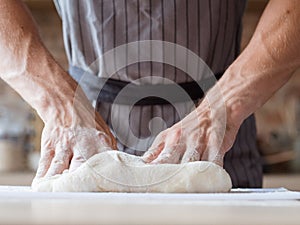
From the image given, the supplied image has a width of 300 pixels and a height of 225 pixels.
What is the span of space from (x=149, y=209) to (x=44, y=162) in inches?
14.9

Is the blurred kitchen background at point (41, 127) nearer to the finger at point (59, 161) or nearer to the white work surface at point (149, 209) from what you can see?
the finger at point (59, 161)

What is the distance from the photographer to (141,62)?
3.51 ft

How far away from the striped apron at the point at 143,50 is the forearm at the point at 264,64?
17 centimetres

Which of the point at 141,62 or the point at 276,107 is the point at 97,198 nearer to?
the point at 141,62

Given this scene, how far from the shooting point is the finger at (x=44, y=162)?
0.82 metres

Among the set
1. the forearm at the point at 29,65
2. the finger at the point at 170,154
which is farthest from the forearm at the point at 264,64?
the forearm at the point at 29,65

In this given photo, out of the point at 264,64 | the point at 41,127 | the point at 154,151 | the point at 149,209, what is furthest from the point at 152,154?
the point at 41,127

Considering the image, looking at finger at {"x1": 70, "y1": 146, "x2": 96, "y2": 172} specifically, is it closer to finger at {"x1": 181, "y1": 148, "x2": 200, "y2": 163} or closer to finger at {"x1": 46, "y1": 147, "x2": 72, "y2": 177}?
finger at {"x1": 46, "y1": 147, "x2": 72, "y2": 177}

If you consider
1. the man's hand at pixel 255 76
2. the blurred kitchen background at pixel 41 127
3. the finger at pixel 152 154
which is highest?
the man's hand at pixel 255 76

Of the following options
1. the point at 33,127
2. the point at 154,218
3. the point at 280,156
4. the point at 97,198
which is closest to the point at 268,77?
the point at 97,198

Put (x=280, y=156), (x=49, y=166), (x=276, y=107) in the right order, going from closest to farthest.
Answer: (x=49, y=166)
(x=280, y=156)
(x=276, y=107)

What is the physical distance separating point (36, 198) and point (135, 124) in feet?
1.54

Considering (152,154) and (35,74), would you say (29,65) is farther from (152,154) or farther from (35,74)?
(152,154)

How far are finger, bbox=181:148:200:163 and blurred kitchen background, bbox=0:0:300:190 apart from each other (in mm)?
1261
